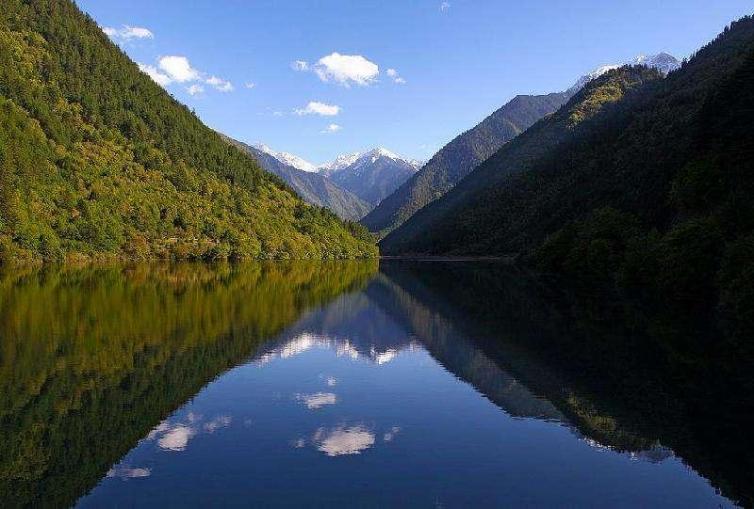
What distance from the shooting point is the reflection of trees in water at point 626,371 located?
A: 74.9ft

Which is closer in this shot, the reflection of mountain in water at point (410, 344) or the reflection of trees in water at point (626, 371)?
the reflection of trees in water at point (626, 371)

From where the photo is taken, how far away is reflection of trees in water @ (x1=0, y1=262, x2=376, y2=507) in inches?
760

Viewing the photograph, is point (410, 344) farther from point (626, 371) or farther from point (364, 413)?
point (364, 413)

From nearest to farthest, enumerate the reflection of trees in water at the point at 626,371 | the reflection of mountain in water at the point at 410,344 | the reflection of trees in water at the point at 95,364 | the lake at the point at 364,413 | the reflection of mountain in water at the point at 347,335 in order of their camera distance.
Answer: the lake at the point at 364,413 < the reflection of trees in water at the point at 95,364 < the reflection of trees in water at the point at 626,371 < the reflection of mountain in water at the point at 410,344 < the reflection of mountain in water at the point at 347,335

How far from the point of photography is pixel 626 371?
35062 mm

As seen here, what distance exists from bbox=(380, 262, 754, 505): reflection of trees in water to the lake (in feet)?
0.48

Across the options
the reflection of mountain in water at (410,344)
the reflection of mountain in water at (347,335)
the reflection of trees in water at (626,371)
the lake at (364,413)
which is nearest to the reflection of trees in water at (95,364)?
the lake at (364,413)

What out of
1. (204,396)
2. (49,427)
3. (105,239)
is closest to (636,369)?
(204,396)

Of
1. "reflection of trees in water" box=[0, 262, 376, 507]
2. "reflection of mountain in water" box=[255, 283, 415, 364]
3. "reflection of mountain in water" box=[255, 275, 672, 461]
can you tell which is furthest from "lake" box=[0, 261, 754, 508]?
"reflection of mountain in water" box=[255, 283, 415, 364]


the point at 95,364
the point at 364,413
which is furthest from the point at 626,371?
the point at 95,364

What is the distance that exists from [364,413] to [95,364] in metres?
15.8

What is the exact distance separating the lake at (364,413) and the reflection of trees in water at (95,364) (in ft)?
0.40

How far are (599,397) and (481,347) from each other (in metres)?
14.6

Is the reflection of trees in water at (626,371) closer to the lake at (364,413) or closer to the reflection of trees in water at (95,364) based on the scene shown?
the lake at (364,413)
